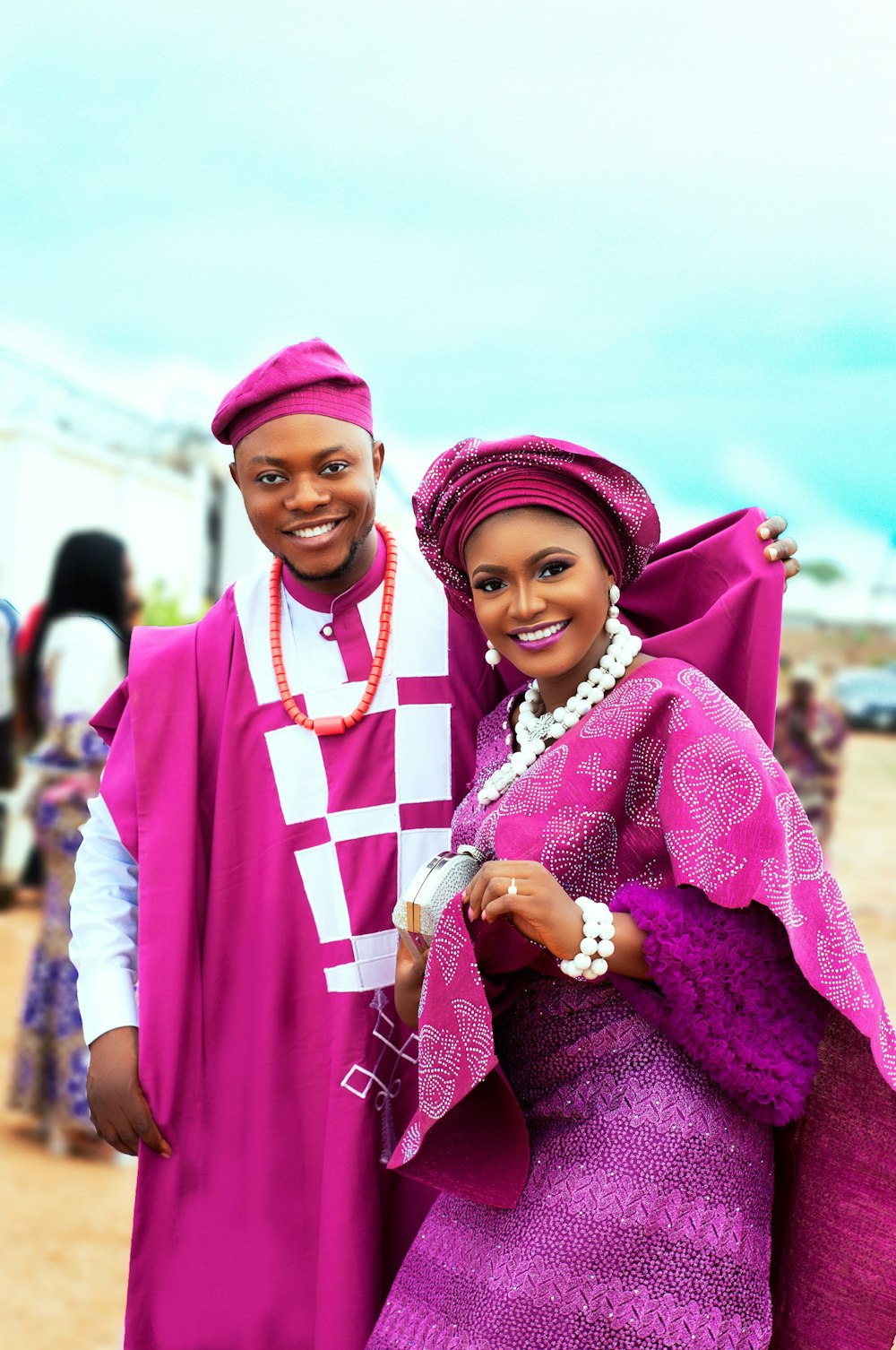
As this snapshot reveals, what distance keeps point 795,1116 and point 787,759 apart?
7854 mm

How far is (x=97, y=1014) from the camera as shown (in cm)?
262

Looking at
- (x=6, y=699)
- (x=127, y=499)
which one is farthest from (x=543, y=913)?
(x=127, y=499)

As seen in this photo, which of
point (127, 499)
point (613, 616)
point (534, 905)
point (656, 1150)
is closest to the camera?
point (534, 905)

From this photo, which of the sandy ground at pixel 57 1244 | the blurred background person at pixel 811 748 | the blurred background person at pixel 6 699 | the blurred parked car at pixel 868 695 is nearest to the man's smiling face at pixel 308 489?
the sandy ground at pixel 57 1244

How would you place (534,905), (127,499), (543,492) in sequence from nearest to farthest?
(534,905) < (543,492) < (127,499)

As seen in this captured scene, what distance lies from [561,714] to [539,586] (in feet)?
0.68

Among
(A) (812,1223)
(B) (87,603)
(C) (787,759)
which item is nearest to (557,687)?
(A) (812,1223)

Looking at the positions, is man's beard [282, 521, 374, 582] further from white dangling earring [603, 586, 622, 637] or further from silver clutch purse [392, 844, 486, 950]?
silver clutch purse [392, 844, 486, 950]

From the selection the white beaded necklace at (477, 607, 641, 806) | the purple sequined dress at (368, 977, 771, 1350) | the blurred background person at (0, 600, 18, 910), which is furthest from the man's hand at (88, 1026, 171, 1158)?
the blurred background person at (0, 600, 18, 910)

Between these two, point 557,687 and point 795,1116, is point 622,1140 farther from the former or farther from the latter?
point 557,687

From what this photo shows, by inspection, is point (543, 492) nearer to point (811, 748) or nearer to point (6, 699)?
point (6, 699)

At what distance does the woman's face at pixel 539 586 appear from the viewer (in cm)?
215

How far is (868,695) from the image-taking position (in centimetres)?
2098

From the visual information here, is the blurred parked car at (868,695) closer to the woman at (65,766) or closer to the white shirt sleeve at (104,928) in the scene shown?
the woman at (65,766)
